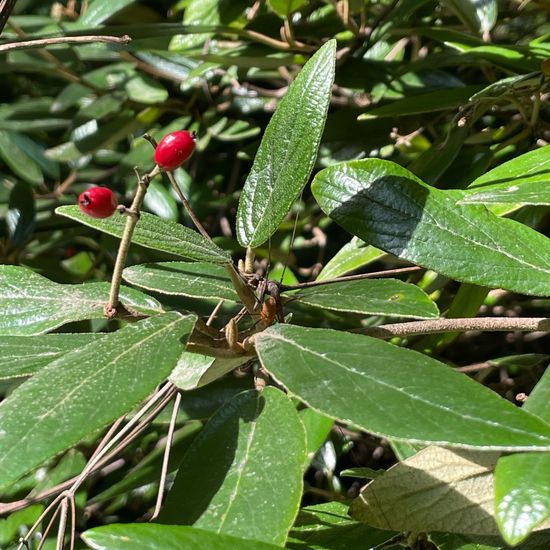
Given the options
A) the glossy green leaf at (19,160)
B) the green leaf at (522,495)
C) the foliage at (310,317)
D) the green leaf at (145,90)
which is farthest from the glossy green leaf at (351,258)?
the glossy green leaf at (19,160)

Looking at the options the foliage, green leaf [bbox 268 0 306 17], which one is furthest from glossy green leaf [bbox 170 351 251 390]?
green leaf [bbox 268 0 306 17]

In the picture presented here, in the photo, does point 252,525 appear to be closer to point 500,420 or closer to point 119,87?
point 500,420

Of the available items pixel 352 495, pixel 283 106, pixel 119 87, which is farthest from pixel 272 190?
pixel 119 87

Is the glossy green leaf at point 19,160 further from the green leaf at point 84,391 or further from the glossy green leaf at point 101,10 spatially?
the green leaf at point 84,391

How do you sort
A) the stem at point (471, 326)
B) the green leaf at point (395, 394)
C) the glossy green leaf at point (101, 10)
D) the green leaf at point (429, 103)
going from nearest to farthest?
the green leaf at point (395, 394)
the stem at point (471, 326)
the green leaf at point (429, 103)
the glossy green leaf at point (101, 10)

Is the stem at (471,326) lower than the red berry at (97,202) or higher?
lower

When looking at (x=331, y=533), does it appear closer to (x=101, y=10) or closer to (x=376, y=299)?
(x=376, y=299)
